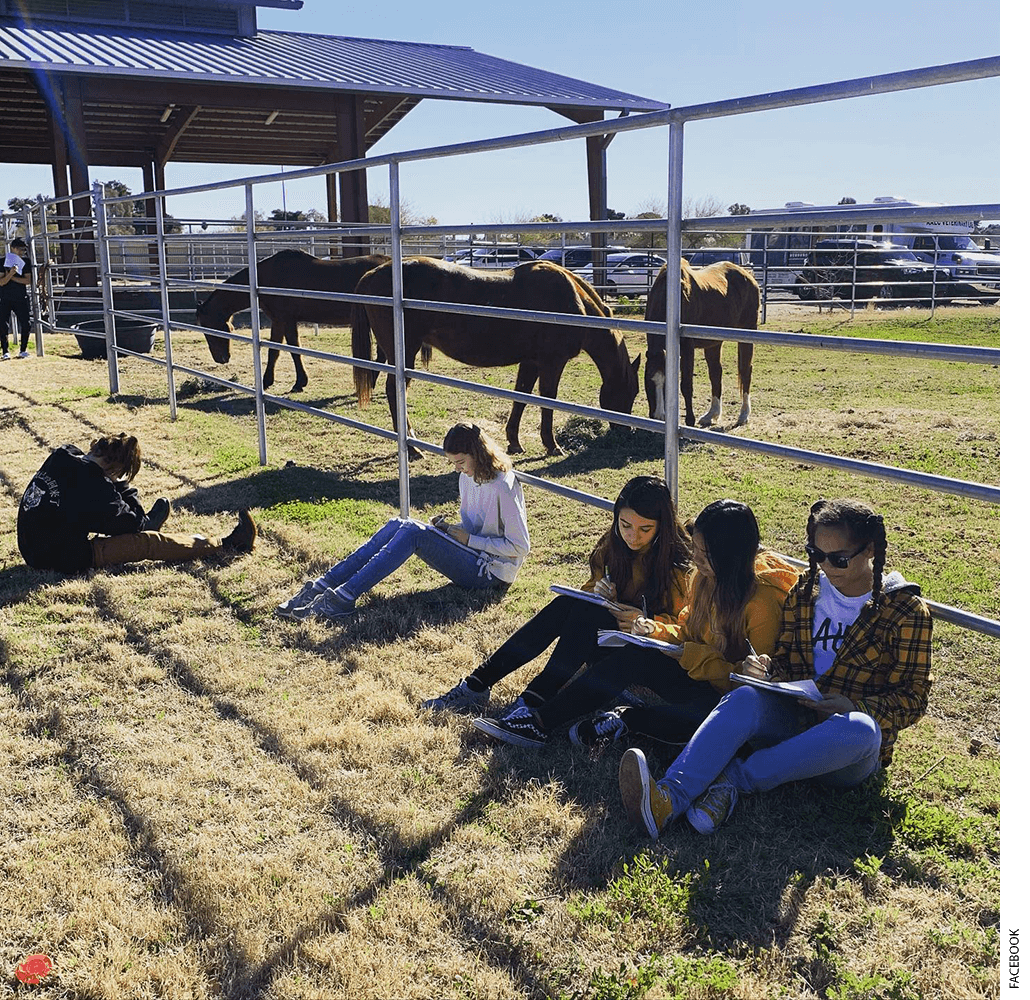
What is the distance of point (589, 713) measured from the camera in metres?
3.36

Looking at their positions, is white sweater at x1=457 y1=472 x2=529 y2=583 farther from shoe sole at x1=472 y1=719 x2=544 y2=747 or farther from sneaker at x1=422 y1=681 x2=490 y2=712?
shoe sole at x1=472 y1=719 x2=544 y2=747

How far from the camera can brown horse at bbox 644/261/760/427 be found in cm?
825

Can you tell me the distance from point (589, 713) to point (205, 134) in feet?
64.1

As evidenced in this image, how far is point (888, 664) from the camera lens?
285 centimetres

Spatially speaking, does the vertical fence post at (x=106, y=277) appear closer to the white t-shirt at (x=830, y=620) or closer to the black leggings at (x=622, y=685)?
the black leggings at (x=622, y=685)

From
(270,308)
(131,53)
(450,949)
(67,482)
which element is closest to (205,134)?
(131,53)

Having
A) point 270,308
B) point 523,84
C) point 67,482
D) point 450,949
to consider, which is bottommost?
point 450,949

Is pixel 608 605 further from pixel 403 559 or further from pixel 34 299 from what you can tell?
pixel 34 299

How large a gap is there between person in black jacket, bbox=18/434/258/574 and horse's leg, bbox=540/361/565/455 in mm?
2998

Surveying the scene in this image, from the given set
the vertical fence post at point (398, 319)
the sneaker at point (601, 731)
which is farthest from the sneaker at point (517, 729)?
the vertical fence post at point (398, 319)

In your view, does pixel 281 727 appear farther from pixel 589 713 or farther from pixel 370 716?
pixel 589 713

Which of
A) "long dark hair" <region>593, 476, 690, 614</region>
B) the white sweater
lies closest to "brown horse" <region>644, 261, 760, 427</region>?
the white sweater

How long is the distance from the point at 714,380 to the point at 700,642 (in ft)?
18.9

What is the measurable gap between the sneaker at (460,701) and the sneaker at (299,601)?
42.6 inches
